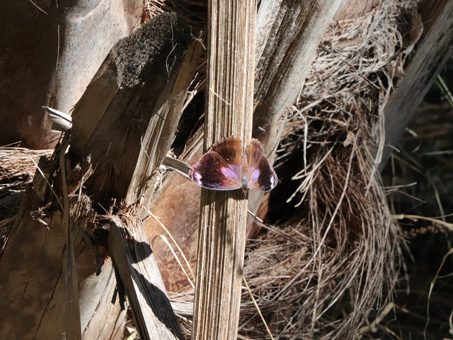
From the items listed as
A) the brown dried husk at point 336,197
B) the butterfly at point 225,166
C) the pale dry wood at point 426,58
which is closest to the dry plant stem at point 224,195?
the butterfly at point 225,166

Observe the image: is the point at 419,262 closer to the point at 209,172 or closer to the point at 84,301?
the point at 84,301

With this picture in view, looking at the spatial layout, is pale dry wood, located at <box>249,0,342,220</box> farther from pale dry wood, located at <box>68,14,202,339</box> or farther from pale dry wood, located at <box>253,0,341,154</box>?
pale dry wood, located at <box>68,14,202,339</box>

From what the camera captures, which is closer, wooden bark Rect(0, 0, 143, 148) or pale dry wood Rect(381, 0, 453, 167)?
wooden bark Rect(0, 0, 143, 148)

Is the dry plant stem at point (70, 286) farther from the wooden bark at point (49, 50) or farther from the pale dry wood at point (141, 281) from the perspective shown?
the wooden bark at point (49, 50)

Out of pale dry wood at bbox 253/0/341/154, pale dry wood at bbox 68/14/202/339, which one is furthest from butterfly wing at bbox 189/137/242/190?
pale dry wood at bbox 253/0/341/154

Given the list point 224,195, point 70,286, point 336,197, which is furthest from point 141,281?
point 336,197
